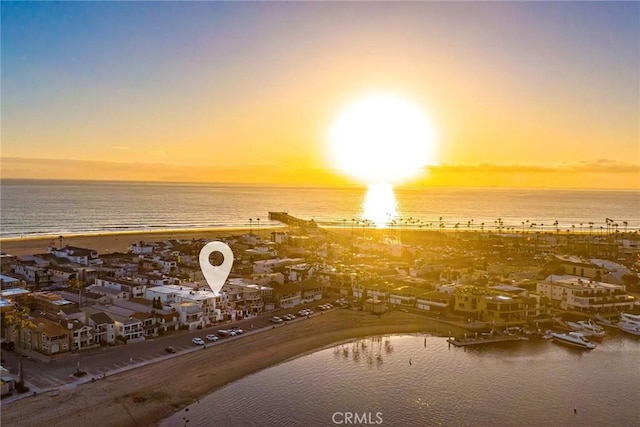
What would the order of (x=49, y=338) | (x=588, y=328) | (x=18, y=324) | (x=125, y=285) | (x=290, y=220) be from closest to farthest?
(x=49, y=338), (x=18, y=324), (x=588, y=328), (x=125, y=285), (x=290, y=220)

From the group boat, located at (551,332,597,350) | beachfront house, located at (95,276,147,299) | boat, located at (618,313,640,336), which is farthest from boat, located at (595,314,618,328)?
beachfront house, located at (95,276,147,299)

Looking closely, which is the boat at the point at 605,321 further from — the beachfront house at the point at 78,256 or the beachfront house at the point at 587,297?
the beachfront house at the point at 78,256

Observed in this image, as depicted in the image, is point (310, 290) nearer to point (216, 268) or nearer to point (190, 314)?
point (216, 268)

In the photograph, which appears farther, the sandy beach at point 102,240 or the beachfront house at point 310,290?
the sandy beach at point 102,240

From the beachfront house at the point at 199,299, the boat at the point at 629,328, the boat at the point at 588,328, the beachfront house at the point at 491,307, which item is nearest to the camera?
the beachfront house at the point at 199,299

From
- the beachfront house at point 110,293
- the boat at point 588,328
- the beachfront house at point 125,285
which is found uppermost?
the beachfront house at point 125,285

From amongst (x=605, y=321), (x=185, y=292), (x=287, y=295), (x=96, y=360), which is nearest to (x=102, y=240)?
(x=185, y=292)

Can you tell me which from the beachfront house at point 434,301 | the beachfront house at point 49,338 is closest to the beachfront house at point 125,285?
the beachfront house at point 49,338
